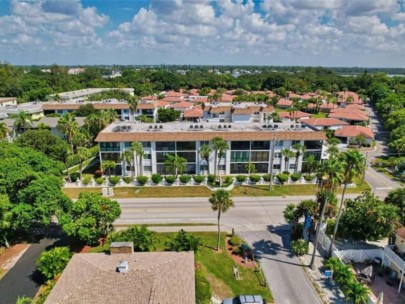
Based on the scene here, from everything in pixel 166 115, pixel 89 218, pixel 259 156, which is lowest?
pixel 259 156

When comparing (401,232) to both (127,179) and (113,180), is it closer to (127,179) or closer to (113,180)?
(127,179)

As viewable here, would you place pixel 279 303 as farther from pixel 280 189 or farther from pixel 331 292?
pixel 280 189

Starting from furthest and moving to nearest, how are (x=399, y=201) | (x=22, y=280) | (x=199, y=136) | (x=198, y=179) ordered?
(x=199, y=136) < (x=198, y=179) < (x=399, y=201) < (x=22, y=280)

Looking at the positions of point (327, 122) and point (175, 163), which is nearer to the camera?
point (175, 163)

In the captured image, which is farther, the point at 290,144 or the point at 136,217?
the point at 290,144

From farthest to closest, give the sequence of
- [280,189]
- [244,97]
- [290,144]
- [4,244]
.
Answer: [244,97] → [290,144] → [280,189] → [4,244]

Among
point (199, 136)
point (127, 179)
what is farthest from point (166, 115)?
point (127, 179)

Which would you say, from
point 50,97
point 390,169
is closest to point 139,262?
point 390,169
